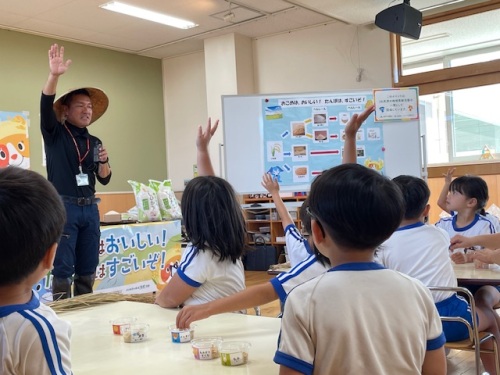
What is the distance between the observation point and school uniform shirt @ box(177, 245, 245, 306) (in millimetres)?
1771

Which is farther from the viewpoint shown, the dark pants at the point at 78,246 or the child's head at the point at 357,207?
the dark pants at the point at 78,246

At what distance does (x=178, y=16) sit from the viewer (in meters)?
6.25

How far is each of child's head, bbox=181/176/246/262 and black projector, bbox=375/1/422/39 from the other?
370 centimetres

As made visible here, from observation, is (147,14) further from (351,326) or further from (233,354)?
(351,326)

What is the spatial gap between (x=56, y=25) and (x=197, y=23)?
66.4 inches

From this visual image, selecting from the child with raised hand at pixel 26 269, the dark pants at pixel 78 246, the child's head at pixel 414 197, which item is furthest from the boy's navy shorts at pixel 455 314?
the dark pants at pixel 78 246

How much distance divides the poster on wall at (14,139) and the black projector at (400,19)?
4.19 m

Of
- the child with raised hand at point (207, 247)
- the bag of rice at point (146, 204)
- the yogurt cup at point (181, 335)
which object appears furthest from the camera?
the bag of rice at point (146, 204)

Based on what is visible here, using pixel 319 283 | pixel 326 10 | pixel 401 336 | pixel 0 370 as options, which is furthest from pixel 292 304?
pixel 326 10

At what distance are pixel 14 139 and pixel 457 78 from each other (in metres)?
5.12

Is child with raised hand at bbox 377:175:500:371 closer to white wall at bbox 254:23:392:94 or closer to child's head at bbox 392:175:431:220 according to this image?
child's head at bbox 392:175:431:220

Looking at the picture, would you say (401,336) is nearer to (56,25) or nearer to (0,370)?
(0,370)

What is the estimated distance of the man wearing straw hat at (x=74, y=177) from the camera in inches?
112

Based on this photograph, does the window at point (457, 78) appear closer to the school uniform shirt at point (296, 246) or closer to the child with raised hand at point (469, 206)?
the child with raised hand at point (469, 206)
